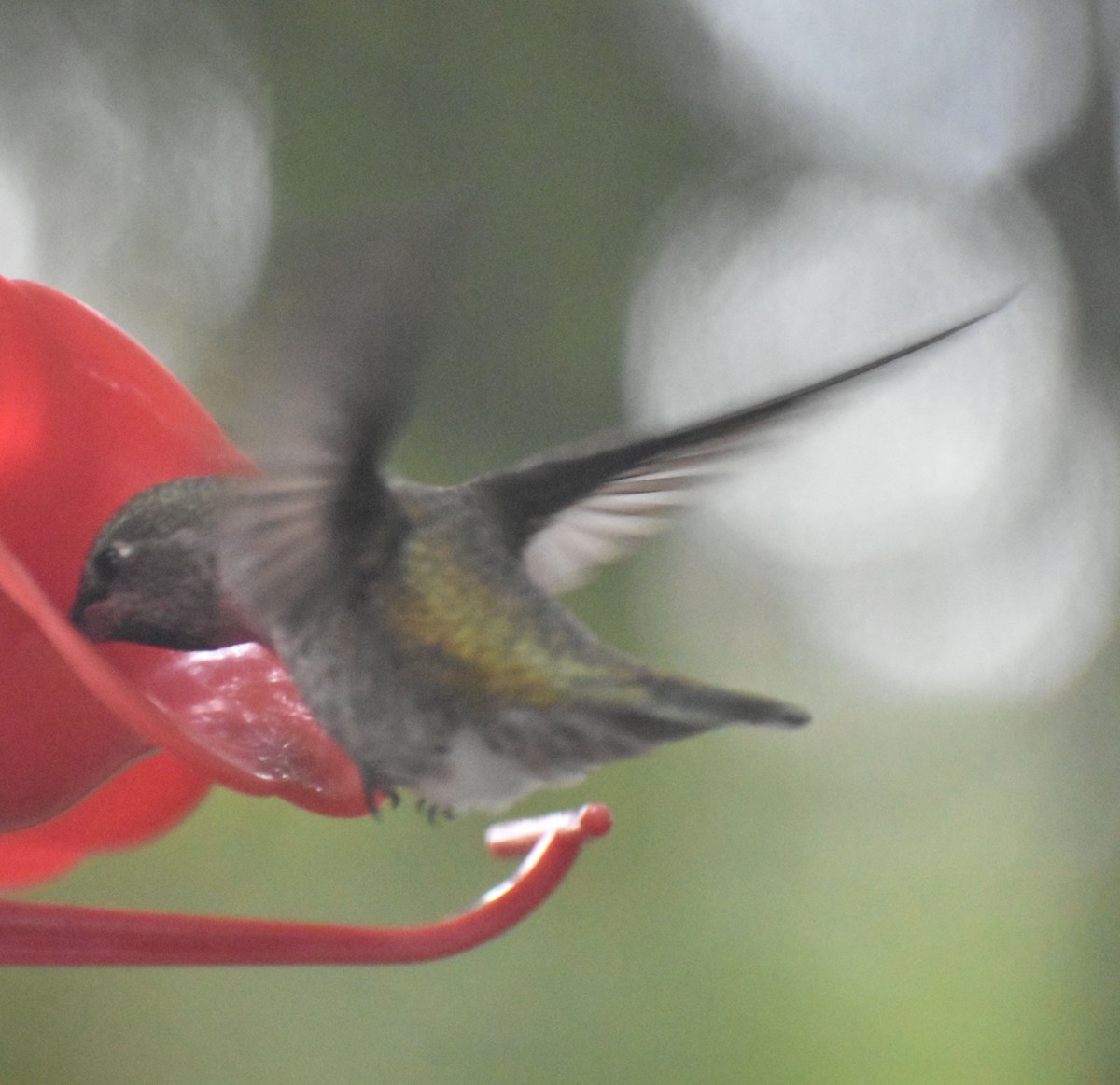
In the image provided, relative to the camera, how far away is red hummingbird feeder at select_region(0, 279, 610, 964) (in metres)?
0.72

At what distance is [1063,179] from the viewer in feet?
8.02

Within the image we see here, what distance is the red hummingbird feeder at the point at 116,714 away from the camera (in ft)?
2.37

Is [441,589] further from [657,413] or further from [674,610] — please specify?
[674,610]

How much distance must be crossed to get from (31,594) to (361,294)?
0.23 m

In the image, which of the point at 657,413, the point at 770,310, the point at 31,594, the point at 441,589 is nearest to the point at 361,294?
the point at 31,594

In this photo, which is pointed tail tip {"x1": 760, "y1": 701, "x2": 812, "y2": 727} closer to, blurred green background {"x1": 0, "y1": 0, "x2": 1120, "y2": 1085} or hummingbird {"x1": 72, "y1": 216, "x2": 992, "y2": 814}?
hummingbird {"x1": 72, "y1": 216, "x2": 992, "y2": 814}

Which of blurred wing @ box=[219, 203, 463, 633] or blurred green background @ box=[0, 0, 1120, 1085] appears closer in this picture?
blurred wing @ box=[219, 203, 463, 633]

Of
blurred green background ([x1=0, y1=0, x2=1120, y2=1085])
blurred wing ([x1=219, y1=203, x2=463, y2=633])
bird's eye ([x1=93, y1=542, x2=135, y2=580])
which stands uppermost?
blurred wing ([x1=219, y1=203, x2=463, y2=633])

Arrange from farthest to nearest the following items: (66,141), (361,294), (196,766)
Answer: (66,141) → (196,766) → (361,294)

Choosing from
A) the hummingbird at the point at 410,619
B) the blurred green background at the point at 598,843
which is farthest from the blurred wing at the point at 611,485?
the blurred green background at the point at 598,843

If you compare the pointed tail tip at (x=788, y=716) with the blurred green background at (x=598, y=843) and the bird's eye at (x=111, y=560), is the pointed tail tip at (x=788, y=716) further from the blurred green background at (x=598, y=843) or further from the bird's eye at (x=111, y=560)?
the blurred green background at (x=598, y=843)

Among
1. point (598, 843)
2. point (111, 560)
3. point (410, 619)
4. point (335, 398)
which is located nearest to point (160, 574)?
point (111, 560)

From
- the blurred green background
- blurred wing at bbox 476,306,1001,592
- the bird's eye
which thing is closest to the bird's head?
the bird's eye

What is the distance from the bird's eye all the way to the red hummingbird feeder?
0.13ft
